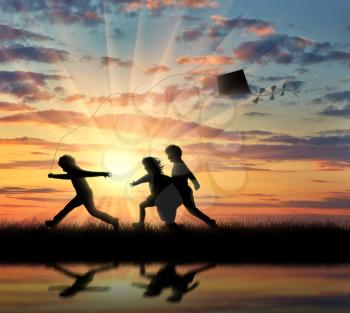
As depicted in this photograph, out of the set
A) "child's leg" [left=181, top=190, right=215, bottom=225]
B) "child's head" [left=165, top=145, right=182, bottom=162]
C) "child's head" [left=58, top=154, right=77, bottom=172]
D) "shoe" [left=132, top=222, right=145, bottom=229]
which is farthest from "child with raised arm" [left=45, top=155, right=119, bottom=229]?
"child's leg" [left=181, top=190, right=215, bottom=225]

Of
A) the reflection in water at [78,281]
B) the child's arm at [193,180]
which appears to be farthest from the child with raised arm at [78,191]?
the reflection in water at [78,281]

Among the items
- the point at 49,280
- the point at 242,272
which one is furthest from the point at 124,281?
the point at 242,272

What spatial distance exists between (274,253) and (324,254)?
124 cm

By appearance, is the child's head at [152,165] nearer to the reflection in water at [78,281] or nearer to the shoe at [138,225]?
the shoe at [138,225]

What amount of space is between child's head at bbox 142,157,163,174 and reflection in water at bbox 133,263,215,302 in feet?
18.1

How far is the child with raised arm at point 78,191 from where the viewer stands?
19.2 metres

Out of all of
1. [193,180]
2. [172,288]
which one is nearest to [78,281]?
[172,288]

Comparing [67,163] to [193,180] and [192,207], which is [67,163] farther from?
[192,207]

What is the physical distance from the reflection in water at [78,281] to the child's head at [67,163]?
5.05 m

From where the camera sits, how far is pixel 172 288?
1141cm

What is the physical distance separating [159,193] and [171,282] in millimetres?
7747

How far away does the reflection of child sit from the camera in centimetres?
1977

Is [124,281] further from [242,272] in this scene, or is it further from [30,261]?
[30,261]

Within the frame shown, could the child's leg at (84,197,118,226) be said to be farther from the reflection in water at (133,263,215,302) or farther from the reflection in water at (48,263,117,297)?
the reflection in water at (133,263,215,302)
